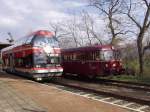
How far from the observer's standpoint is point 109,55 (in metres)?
26.9

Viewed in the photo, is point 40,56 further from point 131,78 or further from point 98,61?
point 131,78

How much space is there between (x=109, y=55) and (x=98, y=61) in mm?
1057

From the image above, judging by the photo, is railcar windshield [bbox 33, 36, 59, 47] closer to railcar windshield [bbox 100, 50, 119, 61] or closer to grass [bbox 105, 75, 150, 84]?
railcar windshield [bbox 100, 50, 119, 61]

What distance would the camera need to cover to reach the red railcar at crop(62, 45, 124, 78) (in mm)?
26484

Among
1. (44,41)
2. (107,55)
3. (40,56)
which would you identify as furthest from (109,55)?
(40,56)

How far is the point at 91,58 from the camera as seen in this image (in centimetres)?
2708

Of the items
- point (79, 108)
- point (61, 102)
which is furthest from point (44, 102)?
point (79, 108)

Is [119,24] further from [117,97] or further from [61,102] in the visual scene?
[61,102]

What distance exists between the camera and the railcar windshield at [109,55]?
2656 cm

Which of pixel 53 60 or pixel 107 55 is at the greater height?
pixel 107 55

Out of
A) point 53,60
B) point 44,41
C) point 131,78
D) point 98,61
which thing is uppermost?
point 44,41

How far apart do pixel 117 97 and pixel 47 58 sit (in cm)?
1015

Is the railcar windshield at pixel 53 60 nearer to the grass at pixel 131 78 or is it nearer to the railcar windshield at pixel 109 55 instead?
the railcar windshield at pixel 109 55

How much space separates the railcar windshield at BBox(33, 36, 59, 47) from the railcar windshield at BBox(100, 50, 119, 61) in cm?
350
